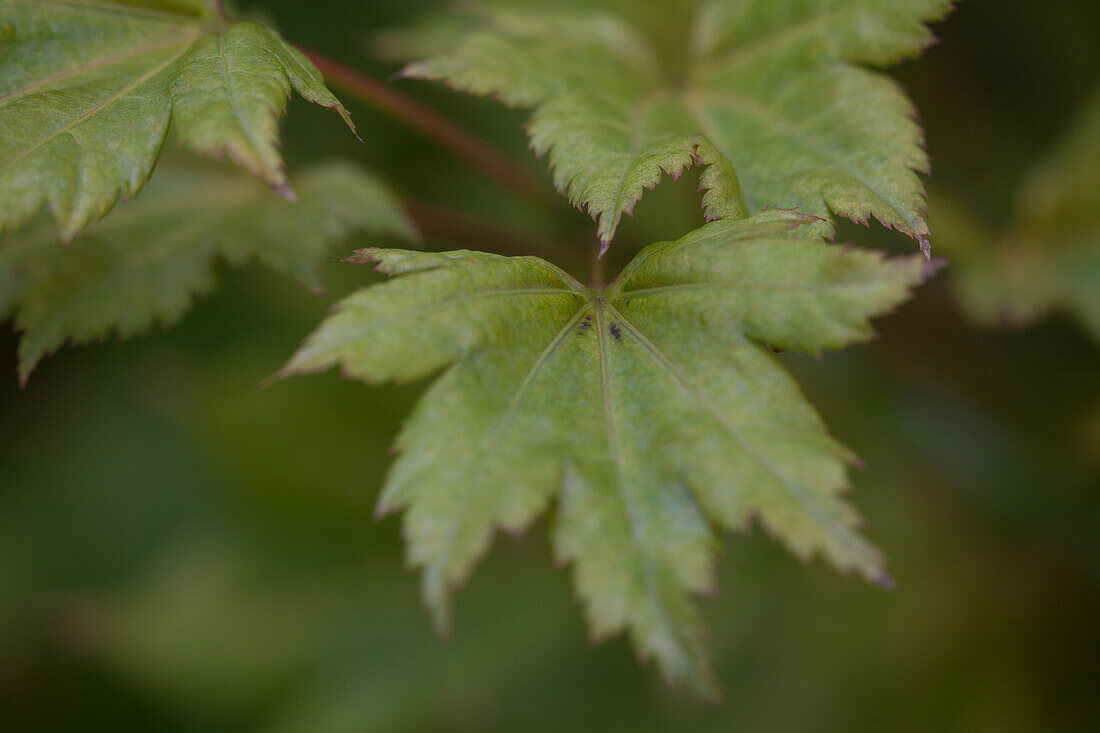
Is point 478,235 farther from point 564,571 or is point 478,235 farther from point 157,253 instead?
point 564,571

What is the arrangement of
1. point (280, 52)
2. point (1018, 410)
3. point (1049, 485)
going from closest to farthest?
1. point (280, 52)
2. point (1049, 485)
3. point (1018, 410)

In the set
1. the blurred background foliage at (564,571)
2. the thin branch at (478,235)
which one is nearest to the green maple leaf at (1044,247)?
the blurred background foliage at (564,571)

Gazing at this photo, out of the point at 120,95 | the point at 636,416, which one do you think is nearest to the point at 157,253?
the point at 120,95

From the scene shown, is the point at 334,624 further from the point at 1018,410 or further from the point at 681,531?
the point at 1018,410

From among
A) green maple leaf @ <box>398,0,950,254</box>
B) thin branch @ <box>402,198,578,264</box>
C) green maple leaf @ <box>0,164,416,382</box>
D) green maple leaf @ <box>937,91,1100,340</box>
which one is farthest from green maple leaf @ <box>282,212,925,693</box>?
green maple leaf @ <box>937,91,1100,340</box>

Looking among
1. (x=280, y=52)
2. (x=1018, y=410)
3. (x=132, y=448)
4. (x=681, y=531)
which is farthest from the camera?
(x=132, y=448)

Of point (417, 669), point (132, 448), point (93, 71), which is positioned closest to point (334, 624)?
point (417, 669)
